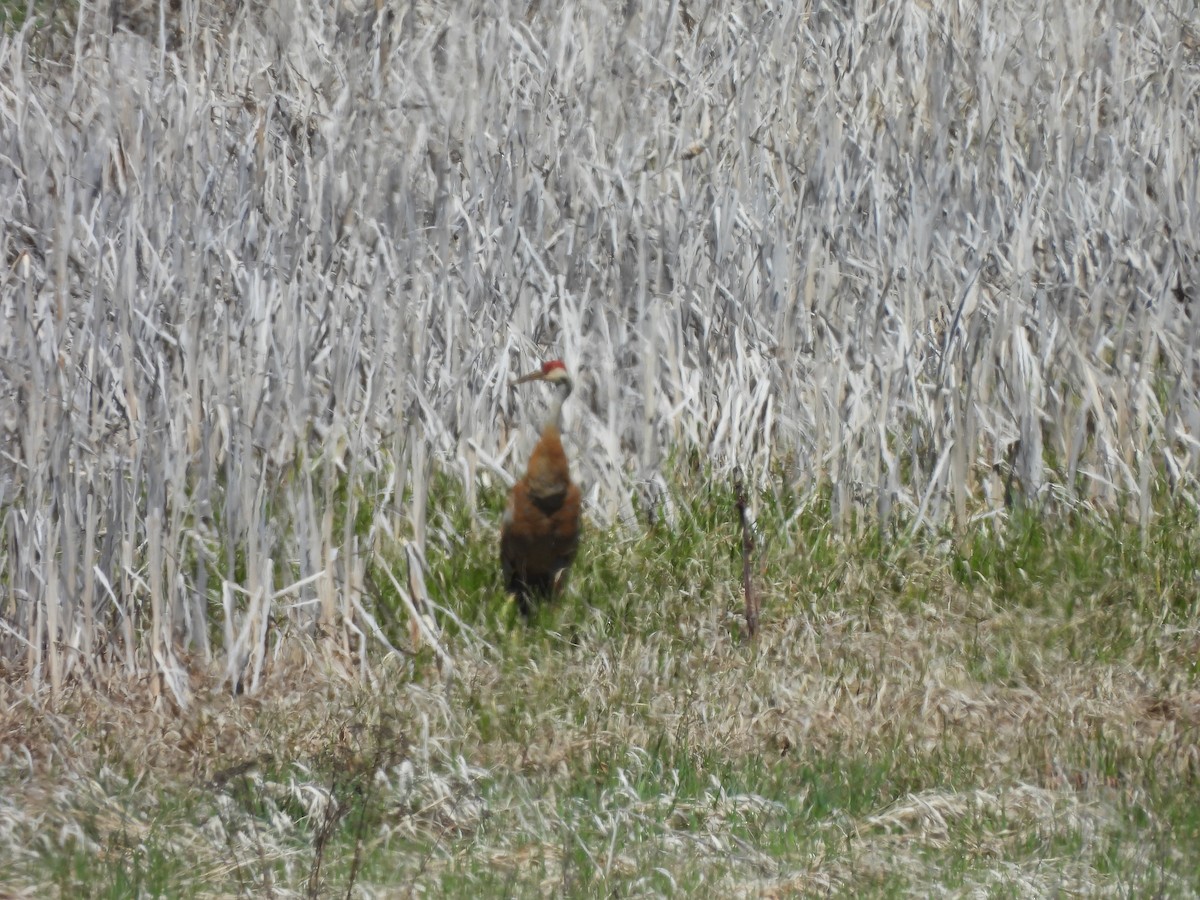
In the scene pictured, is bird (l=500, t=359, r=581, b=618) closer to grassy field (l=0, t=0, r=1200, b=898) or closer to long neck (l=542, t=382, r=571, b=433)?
long neck (l=542, t=382, r=571, b=433)

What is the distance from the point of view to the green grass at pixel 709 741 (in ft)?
11.0

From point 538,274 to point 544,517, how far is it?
168 centimetres

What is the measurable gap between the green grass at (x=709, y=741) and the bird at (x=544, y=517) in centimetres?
14

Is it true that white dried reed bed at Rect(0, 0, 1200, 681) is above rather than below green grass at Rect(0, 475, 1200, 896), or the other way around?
above

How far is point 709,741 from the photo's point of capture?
13.2ft

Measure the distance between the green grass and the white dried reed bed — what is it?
0.90ft

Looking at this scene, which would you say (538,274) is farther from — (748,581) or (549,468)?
(748,581)

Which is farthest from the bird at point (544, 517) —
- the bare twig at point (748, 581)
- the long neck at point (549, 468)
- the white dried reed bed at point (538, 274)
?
the bare twig at point (748, 581)

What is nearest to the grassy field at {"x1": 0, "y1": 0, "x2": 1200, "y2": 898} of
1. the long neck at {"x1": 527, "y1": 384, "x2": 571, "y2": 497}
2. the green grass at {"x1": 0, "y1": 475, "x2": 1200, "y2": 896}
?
the green grass at {"x1": 0, "y1": 475, "x2": 1200, "y2": 896}

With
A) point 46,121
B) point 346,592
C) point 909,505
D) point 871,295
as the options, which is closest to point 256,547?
point 346,592

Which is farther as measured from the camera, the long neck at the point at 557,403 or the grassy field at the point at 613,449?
the long neck at the point at 557,403

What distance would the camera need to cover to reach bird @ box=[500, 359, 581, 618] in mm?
4512

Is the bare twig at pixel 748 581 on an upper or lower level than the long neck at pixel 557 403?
lower

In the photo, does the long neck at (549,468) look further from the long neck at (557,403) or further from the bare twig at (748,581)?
the bare twig at (748,581)
